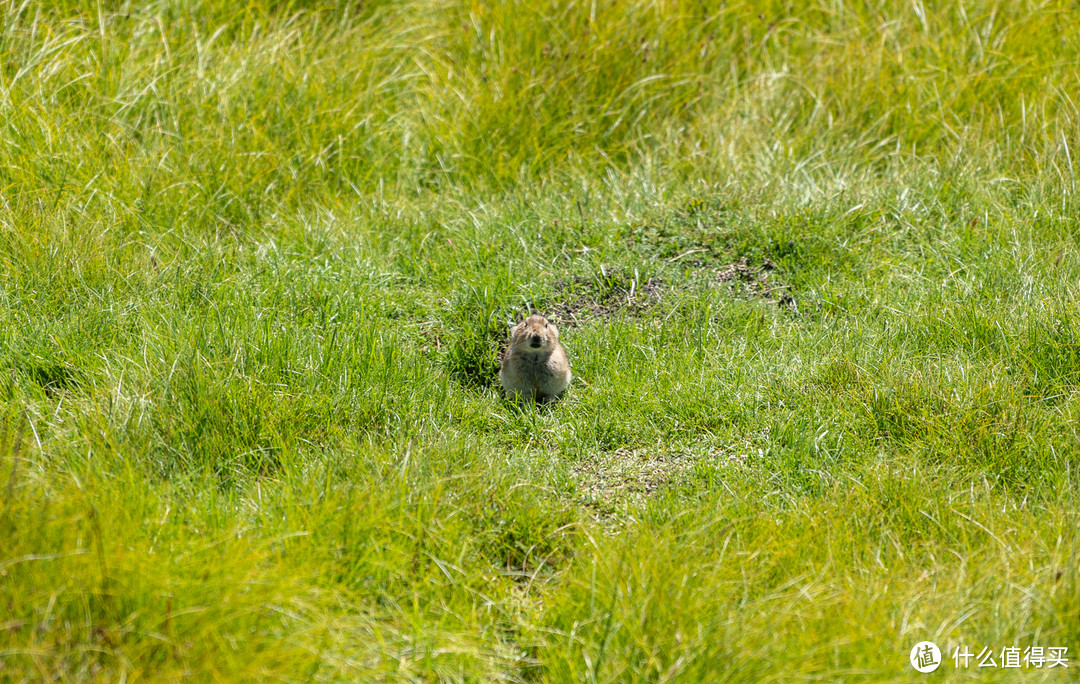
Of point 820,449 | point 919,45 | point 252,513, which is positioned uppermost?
point 919,45

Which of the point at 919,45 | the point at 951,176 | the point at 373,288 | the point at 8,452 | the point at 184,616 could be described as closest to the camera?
the point at 184,616

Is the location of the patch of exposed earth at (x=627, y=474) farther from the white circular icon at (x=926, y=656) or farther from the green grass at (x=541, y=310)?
the white circular icon at (x=926, y=656)

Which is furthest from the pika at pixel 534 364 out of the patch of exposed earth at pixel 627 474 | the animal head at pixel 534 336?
the patch of exposed earth at pixel 627 474

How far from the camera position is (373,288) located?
5.75 m

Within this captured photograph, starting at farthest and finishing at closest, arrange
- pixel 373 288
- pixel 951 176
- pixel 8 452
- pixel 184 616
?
pixel 951 176 < pixel 373 288 < pixel 8 452 < pixel 184 616

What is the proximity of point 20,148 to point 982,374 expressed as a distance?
222 inches

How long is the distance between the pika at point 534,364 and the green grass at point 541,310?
5.7 inches

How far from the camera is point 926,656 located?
10.3ft

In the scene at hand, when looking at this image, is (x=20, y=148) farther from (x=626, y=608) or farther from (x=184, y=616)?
(x=626, y=608)

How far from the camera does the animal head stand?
490 cm

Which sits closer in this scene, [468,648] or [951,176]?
[468,648]

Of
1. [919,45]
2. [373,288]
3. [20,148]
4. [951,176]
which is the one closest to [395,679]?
[373,288]

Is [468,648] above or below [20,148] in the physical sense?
below

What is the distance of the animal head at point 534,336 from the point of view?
16.1 ft
